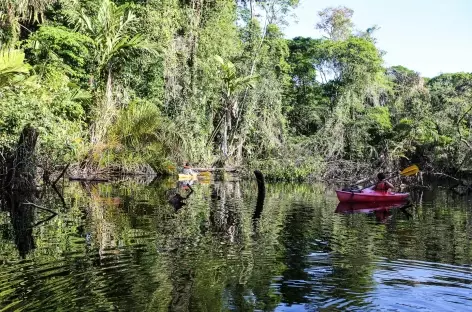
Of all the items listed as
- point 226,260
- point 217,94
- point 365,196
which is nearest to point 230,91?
point 217,94

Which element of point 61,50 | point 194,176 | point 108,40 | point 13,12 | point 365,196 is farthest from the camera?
point 194,176

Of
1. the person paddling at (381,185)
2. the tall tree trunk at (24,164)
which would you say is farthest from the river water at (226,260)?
the person paddling at (381,185)

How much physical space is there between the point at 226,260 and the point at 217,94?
83.0 feet

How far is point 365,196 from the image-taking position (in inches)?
706

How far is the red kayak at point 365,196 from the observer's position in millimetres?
17750

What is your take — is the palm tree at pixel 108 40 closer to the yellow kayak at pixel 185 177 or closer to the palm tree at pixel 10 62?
the yellow kayak at pixel 185 177

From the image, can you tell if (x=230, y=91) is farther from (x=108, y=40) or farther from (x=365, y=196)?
(x=365, y=196)

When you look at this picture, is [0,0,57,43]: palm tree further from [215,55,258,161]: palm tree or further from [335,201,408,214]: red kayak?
[335,201,408,214]: red kayak

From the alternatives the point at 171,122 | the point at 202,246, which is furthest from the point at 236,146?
the point at 202,246

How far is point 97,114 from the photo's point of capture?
79.4ft

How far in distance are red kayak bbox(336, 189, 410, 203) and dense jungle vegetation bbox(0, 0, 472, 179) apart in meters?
10.1

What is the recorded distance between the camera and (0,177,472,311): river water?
598 cm

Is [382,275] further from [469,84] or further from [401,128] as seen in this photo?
[469,84]

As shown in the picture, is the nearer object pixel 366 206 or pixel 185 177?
pixel 366 206
